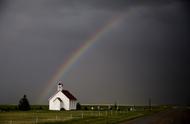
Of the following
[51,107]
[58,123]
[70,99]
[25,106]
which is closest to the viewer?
[58,123]

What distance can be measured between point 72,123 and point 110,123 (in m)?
4.38

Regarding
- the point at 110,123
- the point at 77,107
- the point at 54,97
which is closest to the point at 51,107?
the point at 54,97

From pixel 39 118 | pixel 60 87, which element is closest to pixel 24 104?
pixel 60 87

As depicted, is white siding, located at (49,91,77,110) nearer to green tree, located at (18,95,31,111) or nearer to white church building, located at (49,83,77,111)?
white church building, located at (49,83,77,111)

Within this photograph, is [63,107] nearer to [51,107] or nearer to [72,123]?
[51,107]

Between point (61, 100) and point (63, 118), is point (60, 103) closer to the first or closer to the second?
point (61, 100)

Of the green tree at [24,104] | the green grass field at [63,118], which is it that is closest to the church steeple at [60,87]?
the green tree at [24,104]

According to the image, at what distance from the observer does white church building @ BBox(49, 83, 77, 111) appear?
101625 millimetres

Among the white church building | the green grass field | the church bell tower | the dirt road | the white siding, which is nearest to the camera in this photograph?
the dirt road

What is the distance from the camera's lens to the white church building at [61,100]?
4001 inches

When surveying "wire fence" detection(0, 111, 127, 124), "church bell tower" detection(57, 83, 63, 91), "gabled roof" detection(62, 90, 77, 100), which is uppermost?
"church bell tower" detection(57, 83, 63, 91)

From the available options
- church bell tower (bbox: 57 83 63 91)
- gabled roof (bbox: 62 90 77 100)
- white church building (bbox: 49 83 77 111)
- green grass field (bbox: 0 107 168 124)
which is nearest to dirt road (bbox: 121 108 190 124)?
green grass field (bbox: 0 107 168 124)

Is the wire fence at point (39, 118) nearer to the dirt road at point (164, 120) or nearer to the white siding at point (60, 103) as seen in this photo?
the dirt road at point (164, 120)

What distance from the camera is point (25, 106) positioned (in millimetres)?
84938
